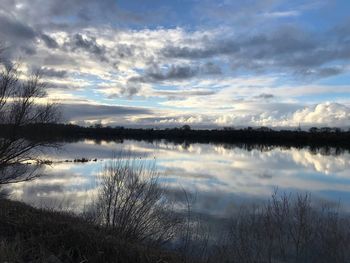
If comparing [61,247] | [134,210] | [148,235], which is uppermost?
[61,247]

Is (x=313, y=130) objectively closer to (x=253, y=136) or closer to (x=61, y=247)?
(x=253, y=136)

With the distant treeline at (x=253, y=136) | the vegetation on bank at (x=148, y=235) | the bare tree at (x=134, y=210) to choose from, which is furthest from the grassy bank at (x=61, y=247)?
the distant treeline at (x=253, y=136)

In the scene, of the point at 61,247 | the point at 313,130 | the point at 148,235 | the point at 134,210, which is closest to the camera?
the point at 61,247

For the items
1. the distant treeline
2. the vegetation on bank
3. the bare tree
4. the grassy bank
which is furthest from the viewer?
the distant treeline

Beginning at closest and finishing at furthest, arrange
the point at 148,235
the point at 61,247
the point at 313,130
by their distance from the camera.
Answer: the point at 61,247 < the point at 148,235 < the point at 313,130

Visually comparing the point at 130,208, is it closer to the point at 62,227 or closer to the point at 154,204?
the point at 154,204

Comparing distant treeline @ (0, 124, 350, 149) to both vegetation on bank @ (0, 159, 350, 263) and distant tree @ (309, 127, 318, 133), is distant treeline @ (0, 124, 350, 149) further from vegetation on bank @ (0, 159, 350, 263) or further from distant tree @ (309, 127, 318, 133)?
vegetation on bank @ (0, 159, 350, 263)

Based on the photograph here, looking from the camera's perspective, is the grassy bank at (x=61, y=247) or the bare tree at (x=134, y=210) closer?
the grassy bank at (x=61, y=247)

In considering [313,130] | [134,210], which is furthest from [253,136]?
[134,210]

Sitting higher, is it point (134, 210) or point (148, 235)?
point (134, 210)

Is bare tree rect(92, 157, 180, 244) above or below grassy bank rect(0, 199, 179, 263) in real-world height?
below

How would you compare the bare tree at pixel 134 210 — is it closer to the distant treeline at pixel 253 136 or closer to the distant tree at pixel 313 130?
the distant treeline at pixel 253 136

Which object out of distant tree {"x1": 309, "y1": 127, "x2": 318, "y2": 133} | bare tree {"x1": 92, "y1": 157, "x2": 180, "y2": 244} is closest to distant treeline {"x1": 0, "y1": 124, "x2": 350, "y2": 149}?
distant tree {"x1": 309, "y1": 127, "x2": 318, "y2": 133}

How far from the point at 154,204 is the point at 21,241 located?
340 inches
